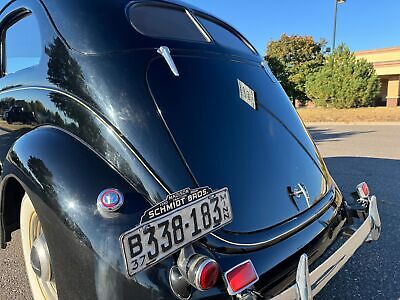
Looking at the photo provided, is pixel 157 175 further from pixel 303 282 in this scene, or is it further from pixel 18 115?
pixel 18 115

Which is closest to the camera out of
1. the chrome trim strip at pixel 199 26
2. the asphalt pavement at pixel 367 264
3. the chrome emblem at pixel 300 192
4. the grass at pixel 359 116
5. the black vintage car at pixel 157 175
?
the black vintage car at pixel 157 175

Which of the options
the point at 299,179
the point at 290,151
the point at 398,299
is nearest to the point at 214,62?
the point at 290,151

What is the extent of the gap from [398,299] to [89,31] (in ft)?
8.45

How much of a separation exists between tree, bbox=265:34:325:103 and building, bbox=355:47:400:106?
4.30 metres

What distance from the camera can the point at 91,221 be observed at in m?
1.54

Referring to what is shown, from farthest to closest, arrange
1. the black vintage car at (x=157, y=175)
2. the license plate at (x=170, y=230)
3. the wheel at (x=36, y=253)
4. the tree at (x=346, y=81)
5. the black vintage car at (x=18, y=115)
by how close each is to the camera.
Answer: the tree at (x=346, y=81) < the black vintage car at (x=18, y=115) < the wheel at (x=36, y=253) < the black vintage car at (x=157, y=175) < the license plate at (x=170, y=230)

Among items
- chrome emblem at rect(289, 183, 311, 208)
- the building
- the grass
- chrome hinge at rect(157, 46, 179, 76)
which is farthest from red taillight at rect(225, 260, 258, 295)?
the building

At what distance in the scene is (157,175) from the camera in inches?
65.6

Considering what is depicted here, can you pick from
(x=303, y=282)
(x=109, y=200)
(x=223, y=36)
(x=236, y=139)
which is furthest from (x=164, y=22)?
(x=303, y=282)

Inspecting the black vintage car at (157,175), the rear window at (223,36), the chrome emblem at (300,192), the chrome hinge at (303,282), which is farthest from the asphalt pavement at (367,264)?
the rear window at (223,36)

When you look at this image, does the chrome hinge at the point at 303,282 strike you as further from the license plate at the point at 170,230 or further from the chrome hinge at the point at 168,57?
the chrome hinge at the point at 168,57

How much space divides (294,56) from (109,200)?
37086 millimetres

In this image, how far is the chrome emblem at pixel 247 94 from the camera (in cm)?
228

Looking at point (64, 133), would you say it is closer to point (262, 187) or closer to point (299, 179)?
point (262, 187)
